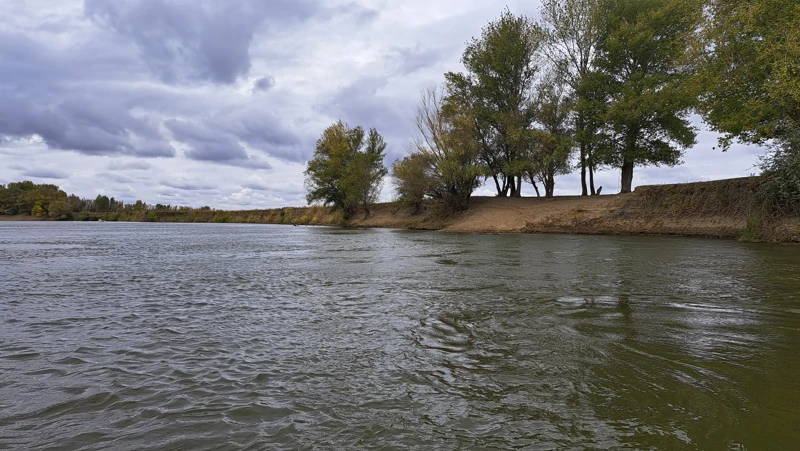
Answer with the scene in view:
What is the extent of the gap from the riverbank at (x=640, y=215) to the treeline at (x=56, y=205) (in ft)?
262

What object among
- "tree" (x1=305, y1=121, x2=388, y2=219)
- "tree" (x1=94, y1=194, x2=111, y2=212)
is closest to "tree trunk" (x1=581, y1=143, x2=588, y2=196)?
"tree" (x1=305, y1=121, x2=388, y2=219)

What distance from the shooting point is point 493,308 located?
254 inches

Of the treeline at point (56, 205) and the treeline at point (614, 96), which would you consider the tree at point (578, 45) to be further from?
the treeline at point (56, 205)

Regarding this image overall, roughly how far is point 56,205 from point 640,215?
11478 cm

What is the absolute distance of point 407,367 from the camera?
397 centimetres

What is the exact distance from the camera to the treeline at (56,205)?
9225cm

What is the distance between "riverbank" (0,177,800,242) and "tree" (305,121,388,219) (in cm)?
730

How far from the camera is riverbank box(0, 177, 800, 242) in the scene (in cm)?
2123

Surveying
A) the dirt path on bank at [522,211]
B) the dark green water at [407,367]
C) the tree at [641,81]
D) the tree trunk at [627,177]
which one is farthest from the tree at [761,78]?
the dark green water at [407,367]

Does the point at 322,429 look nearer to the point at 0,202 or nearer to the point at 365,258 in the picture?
the point at 365,258

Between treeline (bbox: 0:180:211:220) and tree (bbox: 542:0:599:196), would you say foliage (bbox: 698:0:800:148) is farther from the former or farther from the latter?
treeline (bbox: 0:180:211:220)

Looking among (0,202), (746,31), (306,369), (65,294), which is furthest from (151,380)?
(0,202)

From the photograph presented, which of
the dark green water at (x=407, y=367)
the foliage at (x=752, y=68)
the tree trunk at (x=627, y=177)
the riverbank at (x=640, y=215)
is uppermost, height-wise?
the foliage at (x=752, y=68)

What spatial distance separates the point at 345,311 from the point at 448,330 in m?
1.99
